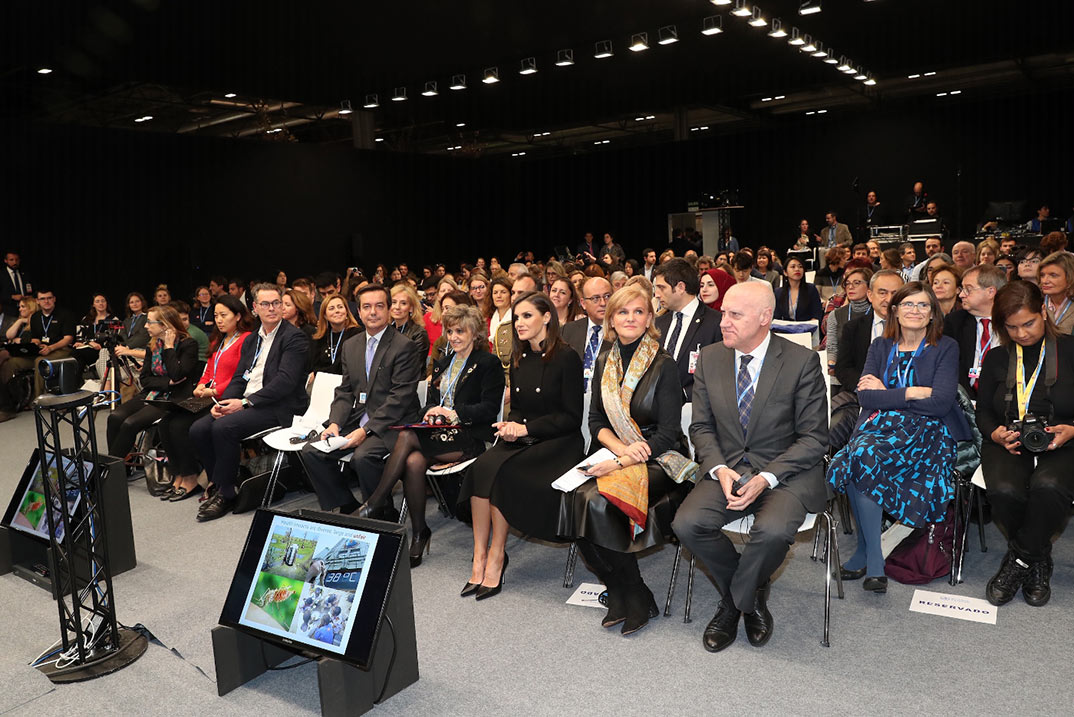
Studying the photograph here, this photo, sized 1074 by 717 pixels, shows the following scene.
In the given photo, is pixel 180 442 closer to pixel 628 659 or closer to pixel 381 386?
pixel 381 386

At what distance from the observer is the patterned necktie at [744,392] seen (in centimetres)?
342

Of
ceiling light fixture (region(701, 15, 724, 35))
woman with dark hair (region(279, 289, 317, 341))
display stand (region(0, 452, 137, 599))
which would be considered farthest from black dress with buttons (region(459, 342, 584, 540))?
ceiling light fixture (region(701, 15, 724, 35))

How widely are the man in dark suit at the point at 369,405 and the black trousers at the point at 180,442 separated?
1343 mm

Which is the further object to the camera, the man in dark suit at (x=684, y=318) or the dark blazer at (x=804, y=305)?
the dark blazer at (x=804, y=305)

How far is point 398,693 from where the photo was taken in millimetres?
2984

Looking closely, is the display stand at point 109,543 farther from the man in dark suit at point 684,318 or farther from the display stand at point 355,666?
the man in dark suit at point 684,318

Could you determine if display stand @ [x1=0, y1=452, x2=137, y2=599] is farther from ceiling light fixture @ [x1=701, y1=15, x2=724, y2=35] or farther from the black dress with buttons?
ceiling light fixture @ [x1=701, y1=15, x2=724, y2=35]

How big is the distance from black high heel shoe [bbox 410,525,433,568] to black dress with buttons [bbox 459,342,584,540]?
0.31 m

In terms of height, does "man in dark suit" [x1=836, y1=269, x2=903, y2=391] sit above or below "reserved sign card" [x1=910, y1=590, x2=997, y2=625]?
above

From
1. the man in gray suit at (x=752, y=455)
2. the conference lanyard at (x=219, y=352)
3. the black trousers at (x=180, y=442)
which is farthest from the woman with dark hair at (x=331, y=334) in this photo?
the man in gray suit at (x=752, y=455)

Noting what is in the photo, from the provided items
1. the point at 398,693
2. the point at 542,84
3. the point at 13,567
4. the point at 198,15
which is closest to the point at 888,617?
the point at 398,693

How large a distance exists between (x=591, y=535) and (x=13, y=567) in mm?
3177

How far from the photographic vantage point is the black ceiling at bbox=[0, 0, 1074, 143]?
339 inches

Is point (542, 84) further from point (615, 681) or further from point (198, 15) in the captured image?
point (615, 681)
